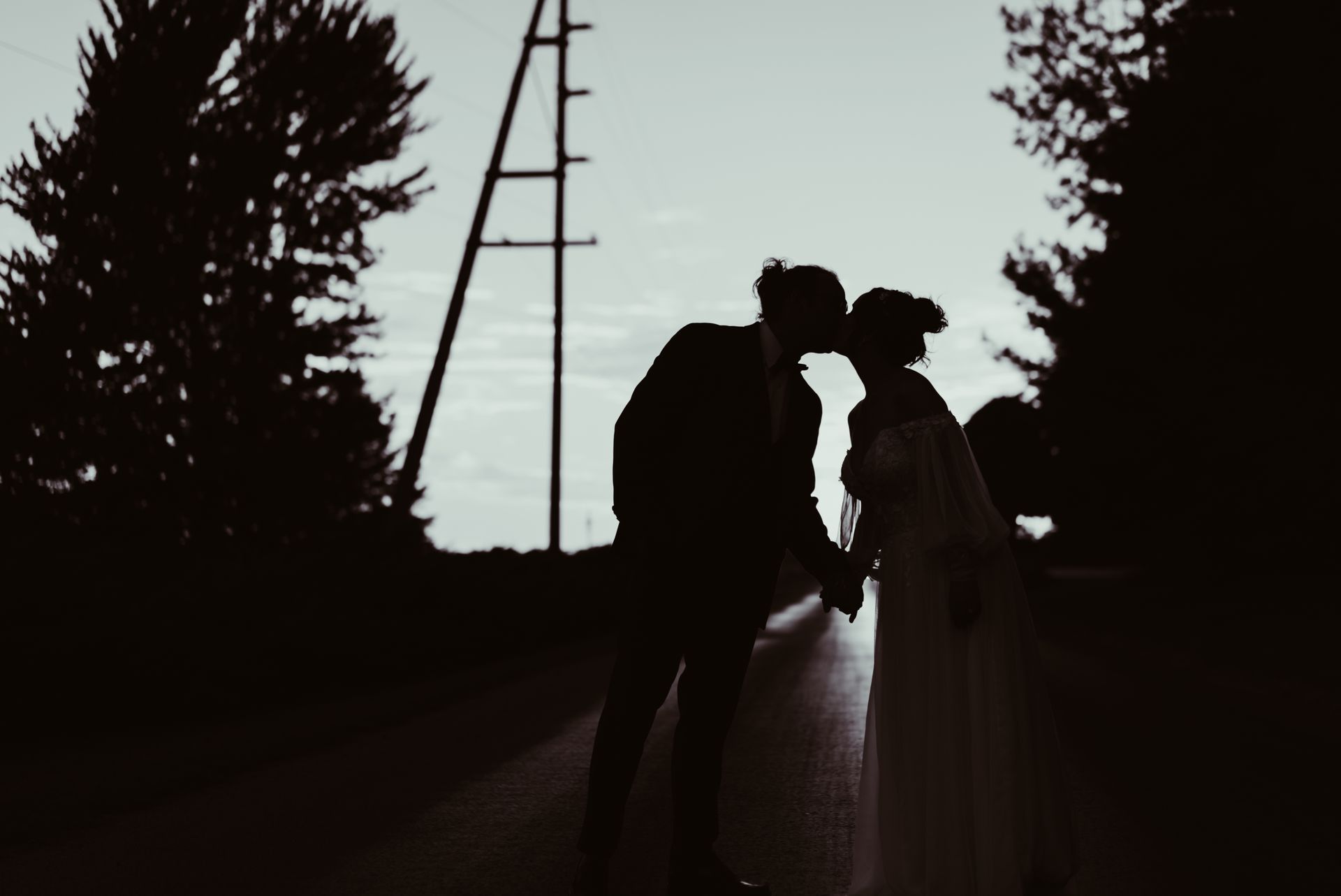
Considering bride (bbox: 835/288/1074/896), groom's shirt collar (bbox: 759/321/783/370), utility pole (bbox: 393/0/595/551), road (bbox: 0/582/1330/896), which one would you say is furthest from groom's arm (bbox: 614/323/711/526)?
utility pole (bbox: 393/0/595/551)

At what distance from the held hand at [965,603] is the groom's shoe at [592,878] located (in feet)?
4.71

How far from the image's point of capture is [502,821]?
23.7ft

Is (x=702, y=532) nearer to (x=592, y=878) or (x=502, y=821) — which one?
(x=592, y=878)

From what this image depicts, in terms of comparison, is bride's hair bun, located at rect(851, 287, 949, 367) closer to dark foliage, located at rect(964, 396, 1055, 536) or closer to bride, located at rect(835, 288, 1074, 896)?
bride, located at rect(835, 288, 1074, 896)

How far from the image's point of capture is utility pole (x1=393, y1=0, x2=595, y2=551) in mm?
21641

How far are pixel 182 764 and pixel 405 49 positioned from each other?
19927 mm

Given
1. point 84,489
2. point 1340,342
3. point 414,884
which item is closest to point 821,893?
point 414,884

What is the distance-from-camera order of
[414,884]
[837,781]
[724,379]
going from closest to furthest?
[724,379] → [414,884] → [837,781]

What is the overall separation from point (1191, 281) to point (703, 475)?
21578mm

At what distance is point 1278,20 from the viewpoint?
2356cm

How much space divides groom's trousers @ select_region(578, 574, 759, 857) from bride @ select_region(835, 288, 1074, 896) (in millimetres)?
531

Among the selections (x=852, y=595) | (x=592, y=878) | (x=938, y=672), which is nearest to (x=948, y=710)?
(x=938, y=672)

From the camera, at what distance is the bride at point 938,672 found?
A: 5.36m

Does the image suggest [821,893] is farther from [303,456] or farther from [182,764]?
[303,456]
